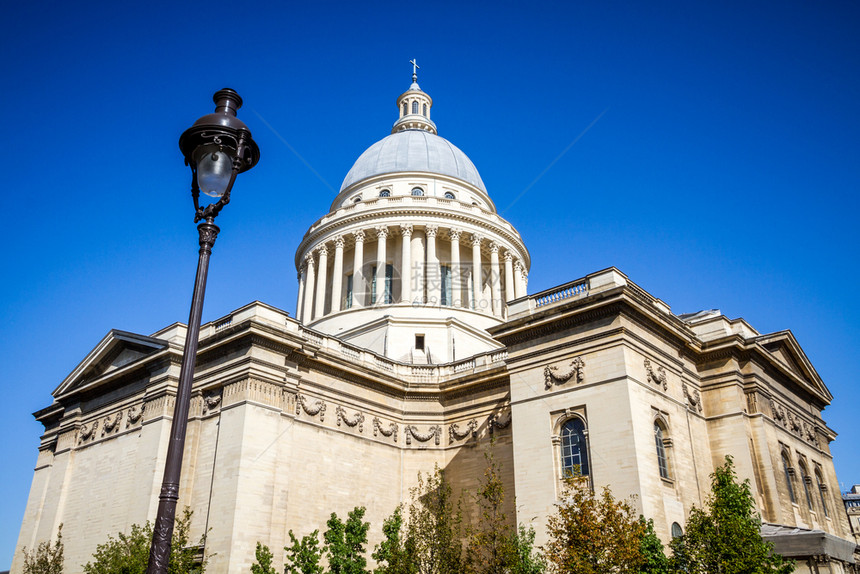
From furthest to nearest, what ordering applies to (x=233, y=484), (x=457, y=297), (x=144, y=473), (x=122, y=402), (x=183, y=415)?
(x=457, y=297)
(x=122, y=402)
(x=144, y=473)
(x=233, y=484)
(x=183, y=415)

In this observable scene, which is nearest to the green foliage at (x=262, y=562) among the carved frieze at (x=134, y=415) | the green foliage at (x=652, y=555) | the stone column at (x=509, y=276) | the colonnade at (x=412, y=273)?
the carved frieze at (x=134, y=415)

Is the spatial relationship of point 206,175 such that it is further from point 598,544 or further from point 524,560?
point 524,560

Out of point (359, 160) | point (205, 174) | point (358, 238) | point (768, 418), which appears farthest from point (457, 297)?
point (205, 174)

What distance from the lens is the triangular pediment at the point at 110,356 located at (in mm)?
31703

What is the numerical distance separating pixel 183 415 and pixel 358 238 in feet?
120

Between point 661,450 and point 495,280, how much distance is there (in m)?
21.8

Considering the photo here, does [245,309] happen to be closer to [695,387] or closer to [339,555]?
[339,555]

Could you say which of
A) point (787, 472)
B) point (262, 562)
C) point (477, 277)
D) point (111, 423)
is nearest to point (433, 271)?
point (477, 277)

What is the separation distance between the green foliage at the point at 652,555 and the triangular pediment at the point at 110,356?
67.8 feet

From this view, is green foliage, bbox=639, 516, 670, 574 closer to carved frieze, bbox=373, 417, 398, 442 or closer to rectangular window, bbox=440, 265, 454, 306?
carved frieze, bbox=373, 417, 398, 442

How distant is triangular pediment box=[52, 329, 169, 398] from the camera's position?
3170cm

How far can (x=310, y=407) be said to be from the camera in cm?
2914

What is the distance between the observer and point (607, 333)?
26.1 metres

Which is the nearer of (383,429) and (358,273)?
(383,429)
